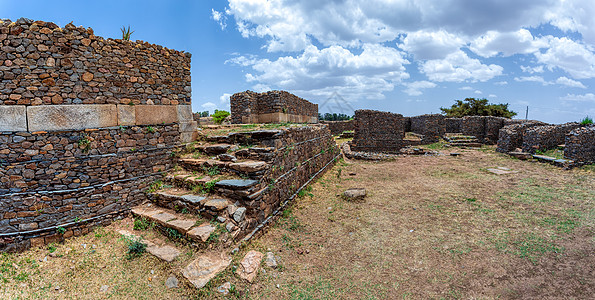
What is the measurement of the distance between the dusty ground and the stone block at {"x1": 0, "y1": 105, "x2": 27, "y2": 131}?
2319 mm

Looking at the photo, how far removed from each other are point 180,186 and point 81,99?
266 centimetres

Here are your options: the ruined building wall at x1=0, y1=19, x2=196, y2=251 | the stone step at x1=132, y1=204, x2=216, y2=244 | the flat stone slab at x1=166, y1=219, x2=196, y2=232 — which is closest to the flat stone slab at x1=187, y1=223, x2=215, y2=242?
the stone step at x1=132, y1=204, x2=216, y2=244

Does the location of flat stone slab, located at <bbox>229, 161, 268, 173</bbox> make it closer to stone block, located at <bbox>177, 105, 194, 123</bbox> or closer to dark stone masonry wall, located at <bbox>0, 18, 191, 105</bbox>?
stone block, located at <bbox>177, 105, 194, 123</bbox>

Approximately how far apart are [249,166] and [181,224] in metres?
1.75

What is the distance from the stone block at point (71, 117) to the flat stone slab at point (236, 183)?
8.98 ft

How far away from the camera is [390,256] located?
4883 mm

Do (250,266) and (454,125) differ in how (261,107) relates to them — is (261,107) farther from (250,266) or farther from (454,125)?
(454,125)

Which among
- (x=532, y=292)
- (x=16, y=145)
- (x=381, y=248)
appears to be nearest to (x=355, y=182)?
(x=381, y=248)

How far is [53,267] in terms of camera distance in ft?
14.5

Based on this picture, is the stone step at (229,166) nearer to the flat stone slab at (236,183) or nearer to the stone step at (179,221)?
the flat stone slab at (236,183)

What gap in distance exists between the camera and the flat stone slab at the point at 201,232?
4426 mm

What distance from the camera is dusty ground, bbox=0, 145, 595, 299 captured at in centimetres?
393

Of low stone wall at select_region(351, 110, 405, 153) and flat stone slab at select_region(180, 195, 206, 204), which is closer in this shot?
flat stone slab at select_region(180, 195, 206, 204)

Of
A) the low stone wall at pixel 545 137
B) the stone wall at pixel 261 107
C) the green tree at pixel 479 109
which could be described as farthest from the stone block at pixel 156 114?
the green tree at pixel 479 109
